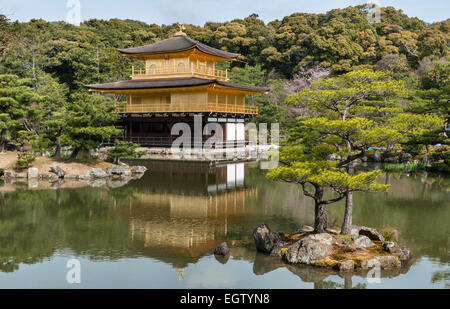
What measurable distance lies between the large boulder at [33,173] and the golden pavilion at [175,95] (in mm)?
10425

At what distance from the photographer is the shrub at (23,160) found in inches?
897

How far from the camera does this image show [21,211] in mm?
15477

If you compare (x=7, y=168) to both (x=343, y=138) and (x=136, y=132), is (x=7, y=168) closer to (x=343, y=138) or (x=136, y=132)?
(x=136, y=132)

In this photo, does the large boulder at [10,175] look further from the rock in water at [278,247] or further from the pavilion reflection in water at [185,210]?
the rock in water at [278,247]

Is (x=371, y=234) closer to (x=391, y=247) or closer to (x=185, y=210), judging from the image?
(x=391, y=247)

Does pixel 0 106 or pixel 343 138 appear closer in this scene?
pixel 343 138

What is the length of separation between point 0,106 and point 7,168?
403cm

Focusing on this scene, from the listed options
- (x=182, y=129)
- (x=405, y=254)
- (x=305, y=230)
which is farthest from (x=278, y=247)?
(x=182, y=129)

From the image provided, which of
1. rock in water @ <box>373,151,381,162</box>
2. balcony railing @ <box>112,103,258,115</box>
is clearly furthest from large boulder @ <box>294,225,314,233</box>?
rock in water @ <box>373,151,381,162</box>

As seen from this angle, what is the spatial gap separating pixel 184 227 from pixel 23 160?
13639 millimetres

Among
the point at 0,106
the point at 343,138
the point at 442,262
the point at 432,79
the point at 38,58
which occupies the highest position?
the point at 38,58

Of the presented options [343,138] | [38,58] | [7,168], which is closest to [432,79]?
[343,138]

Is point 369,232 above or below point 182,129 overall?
below

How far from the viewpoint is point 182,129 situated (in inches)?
1267
